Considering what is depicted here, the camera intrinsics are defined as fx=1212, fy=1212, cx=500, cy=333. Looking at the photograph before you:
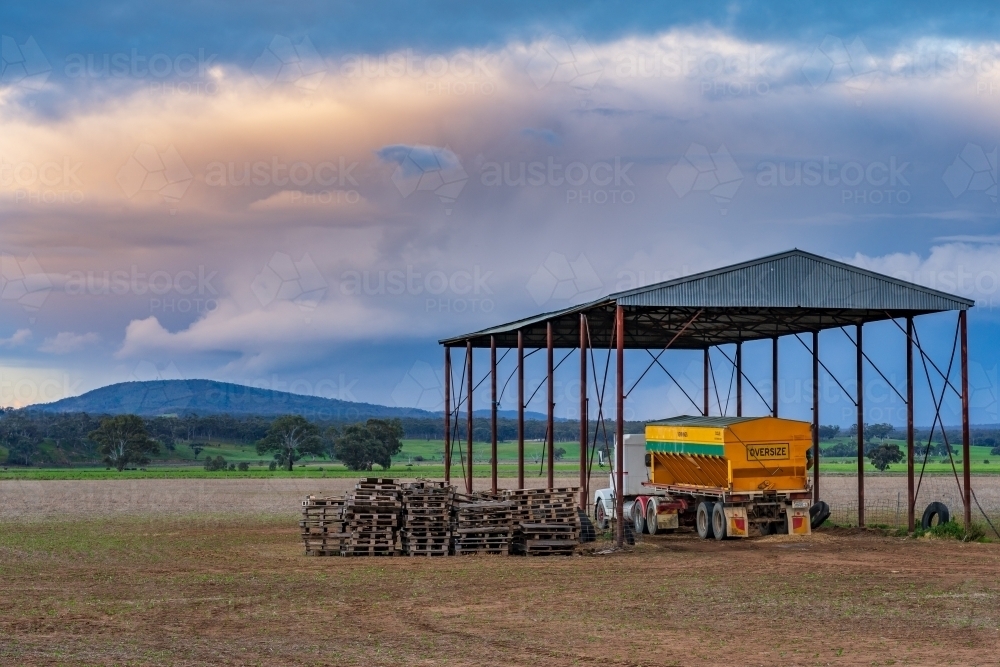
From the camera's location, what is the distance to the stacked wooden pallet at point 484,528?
29.2 metres

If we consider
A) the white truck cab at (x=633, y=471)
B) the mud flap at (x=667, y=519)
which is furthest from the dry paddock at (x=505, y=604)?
the white truck cab at (x=633, y=471)

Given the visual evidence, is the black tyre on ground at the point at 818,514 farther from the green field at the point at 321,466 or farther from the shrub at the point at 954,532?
the green field at the point at 321,466

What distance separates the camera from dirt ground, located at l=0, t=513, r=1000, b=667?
15922 mm

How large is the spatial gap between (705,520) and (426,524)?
8881 mm

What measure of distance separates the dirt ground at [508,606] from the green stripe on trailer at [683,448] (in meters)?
2.60

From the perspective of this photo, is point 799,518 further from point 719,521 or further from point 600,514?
point 600,514

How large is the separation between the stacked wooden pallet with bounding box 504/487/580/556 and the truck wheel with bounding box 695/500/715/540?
5.08 m

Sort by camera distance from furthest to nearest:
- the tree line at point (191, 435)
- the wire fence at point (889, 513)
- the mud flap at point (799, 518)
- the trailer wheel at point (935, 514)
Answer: the tree line at point (191, 435) < the wire fence at point (889, 513) < the trailer wheel at point (935, 514) < the mud flap at point (799, 518)

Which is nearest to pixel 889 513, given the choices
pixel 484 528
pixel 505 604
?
pixel 484 528

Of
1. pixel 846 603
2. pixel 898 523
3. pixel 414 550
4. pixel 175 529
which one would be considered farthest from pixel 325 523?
pixel 898 523

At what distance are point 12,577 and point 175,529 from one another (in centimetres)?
1378

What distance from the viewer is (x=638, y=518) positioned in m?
36.8

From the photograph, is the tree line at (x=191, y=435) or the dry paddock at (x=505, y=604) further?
the tree line at (x=191, y=435)

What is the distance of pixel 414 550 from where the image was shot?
28.9 meters
